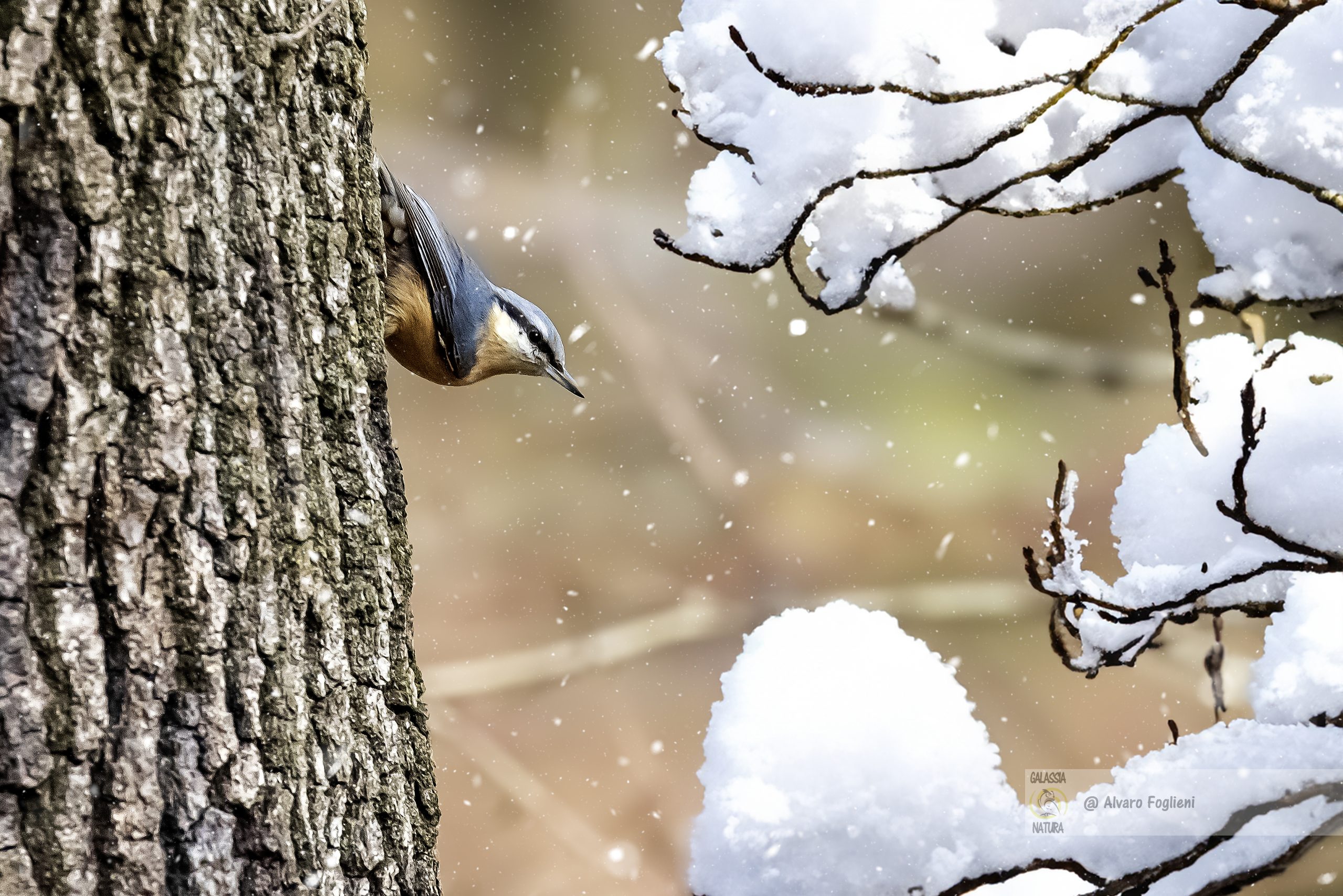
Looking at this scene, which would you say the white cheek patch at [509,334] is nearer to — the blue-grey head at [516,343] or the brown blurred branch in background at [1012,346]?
the blue-grey head at [516,343]

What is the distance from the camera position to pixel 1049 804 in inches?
40.5

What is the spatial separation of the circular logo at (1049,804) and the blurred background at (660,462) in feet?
3.83

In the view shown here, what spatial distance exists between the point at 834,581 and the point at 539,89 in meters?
1.37

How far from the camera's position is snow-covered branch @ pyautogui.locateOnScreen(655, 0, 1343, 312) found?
834 millimetres

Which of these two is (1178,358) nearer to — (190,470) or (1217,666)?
(1217,666)

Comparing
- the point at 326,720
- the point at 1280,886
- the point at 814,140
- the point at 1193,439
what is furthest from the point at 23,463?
Answer: the point at 1280,886

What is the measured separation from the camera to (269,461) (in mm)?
650

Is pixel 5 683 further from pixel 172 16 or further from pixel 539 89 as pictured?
pixel 539 89

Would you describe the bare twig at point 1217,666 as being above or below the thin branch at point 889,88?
below

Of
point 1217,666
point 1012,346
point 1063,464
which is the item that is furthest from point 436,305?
point 1012,346

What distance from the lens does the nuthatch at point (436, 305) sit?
1003 millimetres

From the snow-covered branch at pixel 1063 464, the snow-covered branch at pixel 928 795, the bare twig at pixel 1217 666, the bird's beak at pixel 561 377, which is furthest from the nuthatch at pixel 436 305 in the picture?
the bare twig at pixel 1217 666

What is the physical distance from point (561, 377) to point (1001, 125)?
0.78 m

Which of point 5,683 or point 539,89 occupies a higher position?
point 539,89
